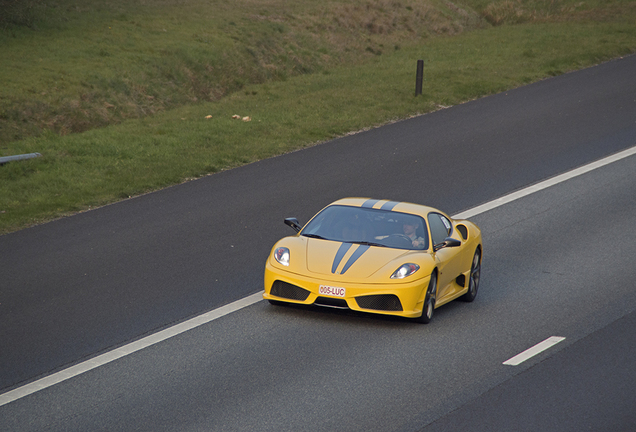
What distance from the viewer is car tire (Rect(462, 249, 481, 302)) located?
35.7 ft

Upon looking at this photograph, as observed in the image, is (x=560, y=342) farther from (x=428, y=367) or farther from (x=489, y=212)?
(x=489, y=212)

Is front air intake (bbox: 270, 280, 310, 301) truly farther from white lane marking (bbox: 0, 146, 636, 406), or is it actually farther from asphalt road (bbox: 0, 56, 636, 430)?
white lane marking (bbox: 0, 146, 636, 406)

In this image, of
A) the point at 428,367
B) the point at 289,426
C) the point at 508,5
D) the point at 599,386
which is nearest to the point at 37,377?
the point at 289,426

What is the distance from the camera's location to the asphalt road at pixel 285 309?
747cm

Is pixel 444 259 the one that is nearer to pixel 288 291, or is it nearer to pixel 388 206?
pixel 388 206

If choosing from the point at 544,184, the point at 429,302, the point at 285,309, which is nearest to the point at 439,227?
the point at 429,302

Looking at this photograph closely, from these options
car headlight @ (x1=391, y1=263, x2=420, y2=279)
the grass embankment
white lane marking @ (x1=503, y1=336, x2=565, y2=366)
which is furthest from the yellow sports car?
the grass embankment

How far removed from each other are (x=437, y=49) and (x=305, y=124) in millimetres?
14213

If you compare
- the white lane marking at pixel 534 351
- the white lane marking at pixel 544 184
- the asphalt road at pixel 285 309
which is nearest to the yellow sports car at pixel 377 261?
the asphalt road at pixel 285 309

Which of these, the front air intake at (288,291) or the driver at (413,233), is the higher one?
the driver at (413,233)

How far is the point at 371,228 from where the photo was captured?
1056 cm

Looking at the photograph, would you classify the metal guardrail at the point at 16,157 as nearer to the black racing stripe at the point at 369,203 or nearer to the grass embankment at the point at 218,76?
the grass embankment at the point at 218,76

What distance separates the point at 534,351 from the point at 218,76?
20072mm

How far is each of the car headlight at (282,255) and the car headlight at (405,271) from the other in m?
1.35
